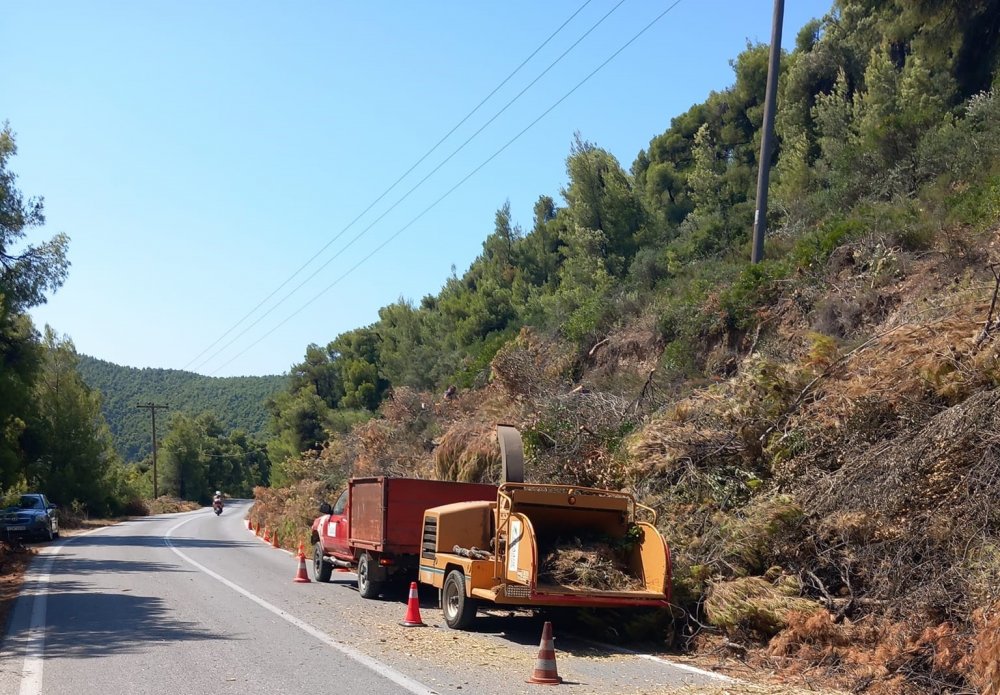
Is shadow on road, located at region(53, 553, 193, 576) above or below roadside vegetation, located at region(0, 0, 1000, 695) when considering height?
below

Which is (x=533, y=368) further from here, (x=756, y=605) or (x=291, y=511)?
(x=291, y=511)

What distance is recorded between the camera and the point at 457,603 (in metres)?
11.9

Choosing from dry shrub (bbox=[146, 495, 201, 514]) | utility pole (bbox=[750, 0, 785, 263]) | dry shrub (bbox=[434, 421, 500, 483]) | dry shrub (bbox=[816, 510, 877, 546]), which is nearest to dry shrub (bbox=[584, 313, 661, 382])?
dry shrub (bbox=[434, 421, 500, 483])

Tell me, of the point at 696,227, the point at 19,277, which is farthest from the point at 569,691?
the point at 19,277

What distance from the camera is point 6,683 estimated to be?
8500mm

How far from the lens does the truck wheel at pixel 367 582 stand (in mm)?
15531

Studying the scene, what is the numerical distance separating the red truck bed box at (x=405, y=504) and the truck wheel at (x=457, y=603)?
2.98m

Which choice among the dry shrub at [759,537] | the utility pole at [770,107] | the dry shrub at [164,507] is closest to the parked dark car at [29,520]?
the utility pole at [770,107]

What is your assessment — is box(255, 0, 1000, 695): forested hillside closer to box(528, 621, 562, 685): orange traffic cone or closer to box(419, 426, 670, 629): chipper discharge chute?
box(419, 426, 670, 629): chipper discharge chute

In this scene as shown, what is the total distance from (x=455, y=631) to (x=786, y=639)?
401 centimetres

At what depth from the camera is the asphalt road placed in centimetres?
851

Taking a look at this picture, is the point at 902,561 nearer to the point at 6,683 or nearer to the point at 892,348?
the point at 892,348

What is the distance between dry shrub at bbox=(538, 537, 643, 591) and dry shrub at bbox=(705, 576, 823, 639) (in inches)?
38.9

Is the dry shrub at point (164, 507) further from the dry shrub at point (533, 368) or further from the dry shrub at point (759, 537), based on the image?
the dry shrub at point (759, 537)
